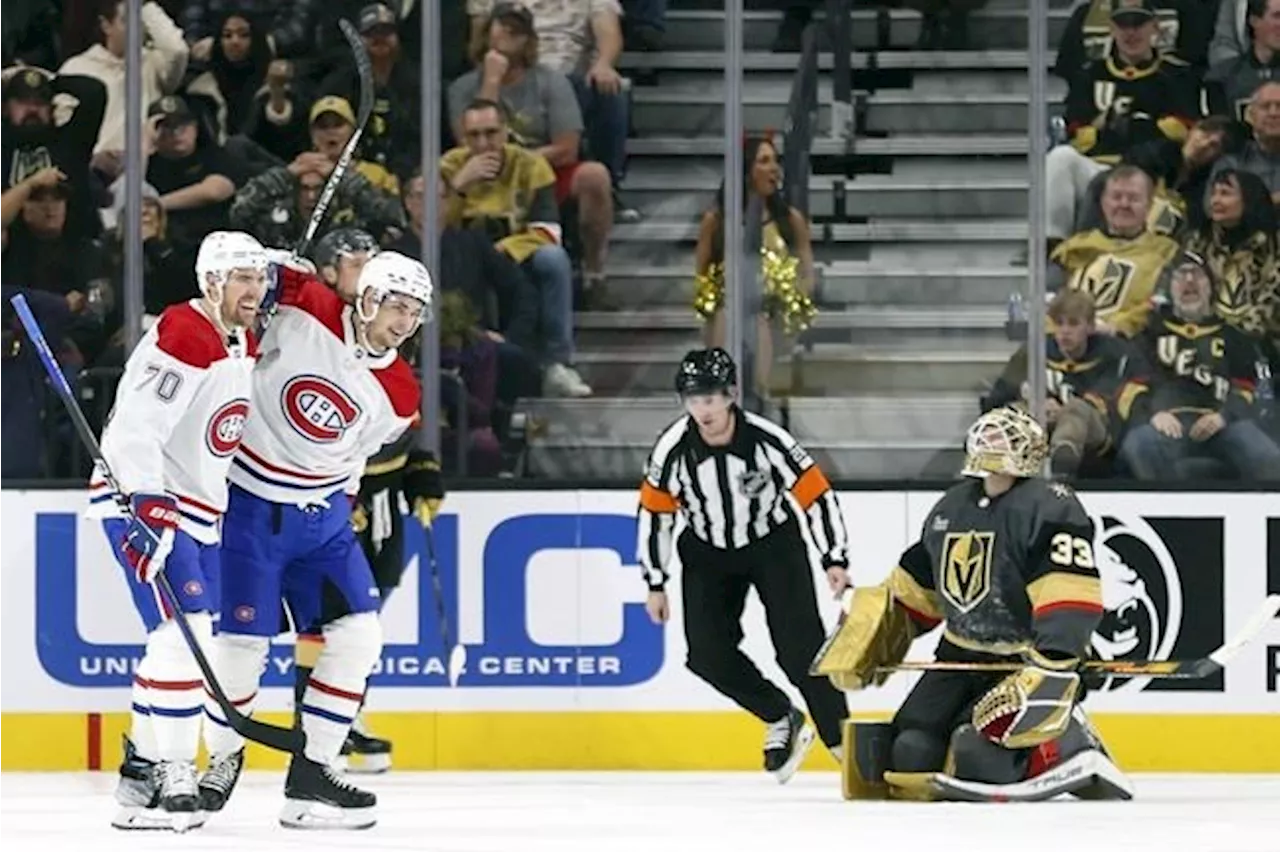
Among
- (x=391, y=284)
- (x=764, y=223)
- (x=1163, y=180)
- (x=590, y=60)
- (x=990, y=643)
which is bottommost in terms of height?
(x=990, y=643)

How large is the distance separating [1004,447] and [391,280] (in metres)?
1.60

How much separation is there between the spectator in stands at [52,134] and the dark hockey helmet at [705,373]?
1.71 m

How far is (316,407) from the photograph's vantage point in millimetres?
7121

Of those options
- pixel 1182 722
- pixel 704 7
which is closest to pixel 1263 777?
pixel 1182 722

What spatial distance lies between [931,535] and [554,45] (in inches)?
78.6

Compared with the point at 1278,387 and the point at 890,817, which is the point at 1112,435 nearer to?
the point at 1278,387

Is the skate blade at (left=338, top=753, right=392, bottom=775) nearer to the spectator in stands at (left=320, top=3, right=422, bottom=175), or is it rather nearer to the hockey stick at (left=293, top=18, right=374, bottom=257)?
the hockey stick at (left=293, top=18, right=374, bottom=257)

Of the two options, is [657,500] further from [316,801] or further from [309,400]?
[316,801]

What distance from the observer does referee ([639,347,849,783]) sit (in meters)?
8.51

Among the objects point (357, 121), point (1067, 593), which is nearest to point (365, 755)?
point (357, 121)

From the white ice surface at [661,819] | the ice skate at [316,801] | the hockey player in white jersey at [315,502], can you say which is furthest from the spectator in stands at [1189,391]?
the ice skate at [316,801]

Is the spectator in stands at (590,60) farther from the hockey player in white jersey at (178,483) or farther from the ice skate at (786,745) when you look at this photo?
the hockey player in white jersey at (178,483)

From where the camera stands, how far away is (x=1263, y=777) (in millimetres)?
8609

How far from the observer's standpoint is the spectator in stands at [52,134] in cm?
902
